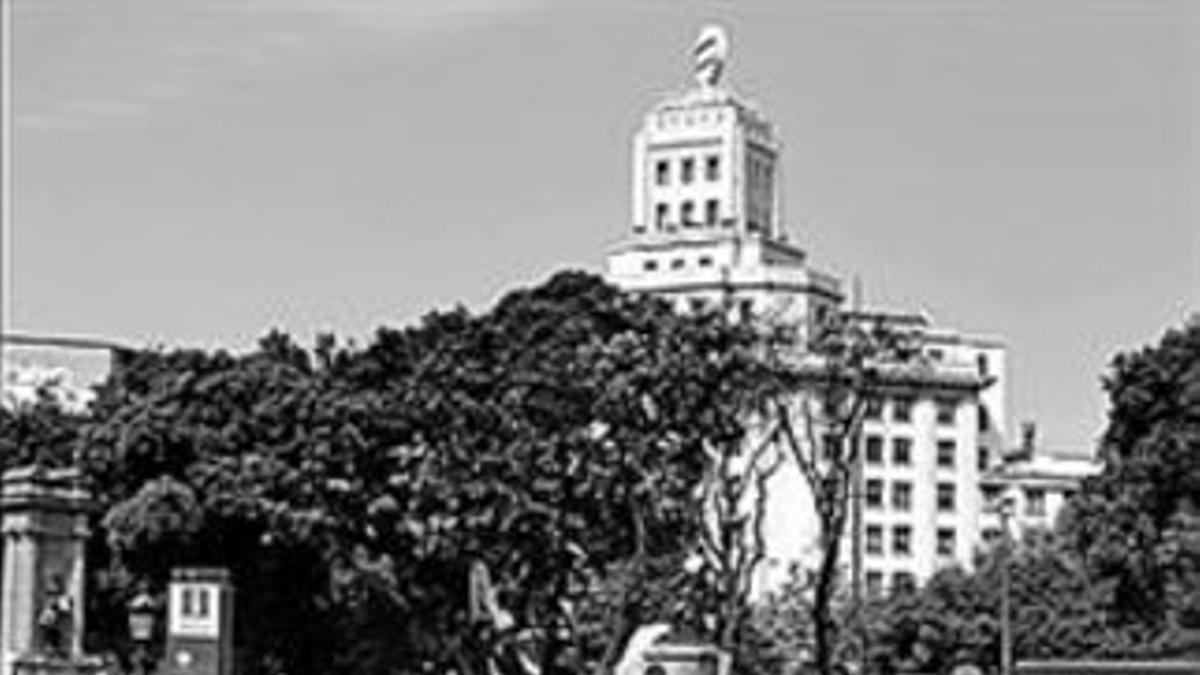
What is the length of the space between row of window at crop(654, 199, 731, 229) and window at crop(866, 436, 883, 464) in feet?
68.0

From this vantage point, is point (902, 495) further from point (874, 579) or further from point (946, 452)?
point (874, 579)

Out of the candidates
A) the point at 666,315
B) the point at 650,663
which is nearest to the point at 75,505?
the point at 650,663

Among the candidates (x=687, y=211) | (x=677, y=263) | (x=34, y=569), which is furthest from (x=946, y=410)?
(x=34, y=569)

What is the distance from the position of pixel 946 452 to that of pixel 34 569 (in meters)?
73.7

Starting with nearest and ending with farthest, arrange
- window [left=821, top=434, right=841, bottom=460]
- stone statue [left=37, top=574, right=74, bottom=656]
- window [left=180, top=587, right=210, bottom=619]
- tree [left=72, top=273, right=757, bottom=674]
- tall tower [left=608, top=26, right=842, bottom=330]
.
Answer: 1. window [left=180, top=587, right=210, bottom=619]
2. stone statue [left=37, top=574, right=74, bottom=656]
3. window [left=821, top=434, right=841, bottom=460]
4. tree [left=72, top=273, right=757, bottom=674]
5. tall tower [left=608, top=26, right=842, bottom=330]

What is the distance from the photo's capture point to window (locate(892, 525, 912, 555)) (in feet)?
333

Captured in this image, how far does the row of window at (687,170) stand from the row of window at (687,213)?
3.24ft

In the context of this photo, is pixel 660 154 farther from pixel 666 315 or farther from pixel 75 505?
pixel 75 505

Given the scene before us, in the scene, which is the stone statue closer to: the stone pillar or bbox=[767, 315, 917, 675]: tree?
the stone pillar

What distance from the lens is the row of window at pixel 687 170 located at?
392 feet

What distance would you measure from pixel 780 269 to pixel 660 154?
1796cm

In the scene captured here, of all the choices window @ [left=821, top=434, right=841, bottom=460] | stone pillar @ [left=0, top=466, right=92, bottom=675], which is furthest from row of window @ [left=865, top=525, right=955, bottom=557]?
stone pillar @ [left=0, top=466, right=92, bottom=675]

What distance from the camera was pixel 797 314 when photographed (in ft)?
291

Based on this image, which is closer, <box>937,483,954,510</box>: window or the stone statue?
the stone statue
